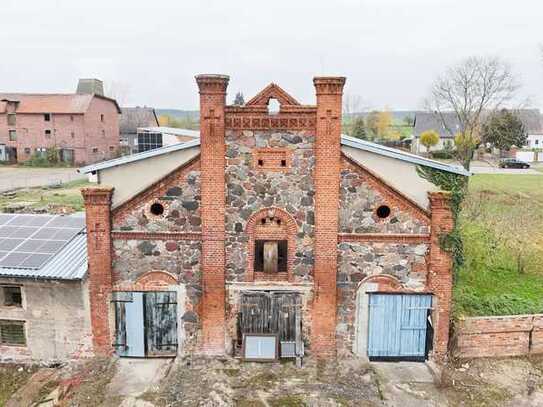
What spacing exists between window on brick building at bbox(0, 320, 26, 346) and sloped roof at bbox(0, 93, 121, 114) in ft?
151

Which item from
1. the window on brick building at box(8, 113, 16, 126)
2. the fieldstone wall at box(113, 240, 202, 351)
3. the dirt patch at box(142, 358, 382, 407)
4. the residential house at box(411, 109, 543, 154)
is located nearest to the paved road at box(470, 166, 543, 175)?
the residential house at box(411, 109, 543, 154)

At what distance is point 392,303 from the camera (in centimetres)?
1321

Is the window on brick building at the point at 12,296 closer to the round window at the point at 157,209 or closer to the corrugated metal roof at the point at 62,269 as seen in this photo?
the corrugated metal roof at the point at 62,269

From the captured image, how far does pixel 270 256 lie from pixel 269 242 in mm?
396

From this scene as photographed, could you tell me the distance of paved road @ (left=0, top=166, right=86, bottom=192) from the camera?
41.8 metres

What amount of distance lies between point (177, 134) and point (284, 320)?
13.0 metres

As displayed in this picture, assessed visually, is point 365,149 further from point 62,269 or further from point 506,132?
point 506,132

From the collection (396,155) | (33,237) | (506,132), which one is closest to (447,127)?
(506,132)

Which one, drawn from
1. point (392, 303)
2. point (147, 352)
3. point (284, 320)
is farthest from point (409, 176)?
point (147, 352)

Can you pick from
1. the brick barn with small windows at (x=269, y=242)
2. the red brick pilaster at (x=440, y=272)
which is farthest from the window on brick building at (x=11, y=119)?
the red brick pilaster at (x=440, y=272)

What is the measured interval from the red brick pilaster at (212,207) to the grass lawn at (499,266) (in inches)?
295

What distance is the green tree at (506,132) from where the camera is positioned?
5974 cm

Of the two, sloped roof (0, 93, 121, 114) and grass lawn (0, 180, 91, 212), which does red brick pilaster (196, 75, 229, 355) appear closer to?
grass lawn (0, 180, 91, 212)

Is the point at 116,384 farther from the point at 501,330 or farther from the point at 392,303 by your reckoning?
the point at 501,330
